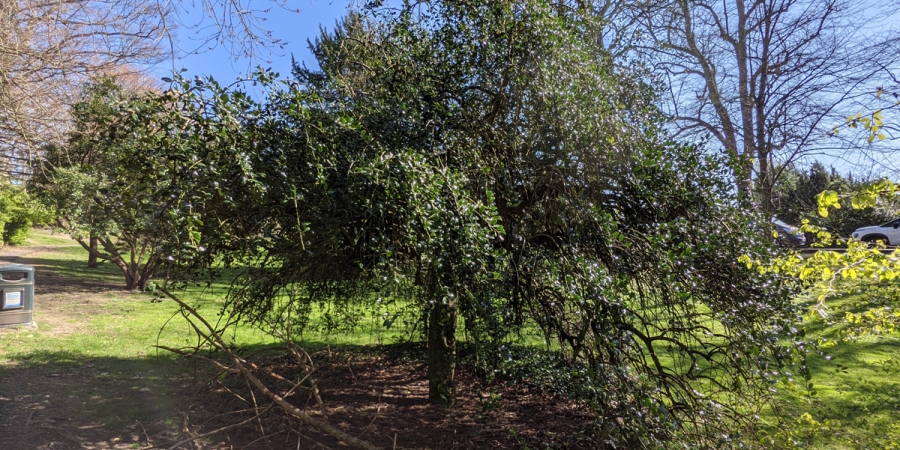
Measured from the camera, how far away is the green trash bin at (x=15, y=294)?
8.38 metres

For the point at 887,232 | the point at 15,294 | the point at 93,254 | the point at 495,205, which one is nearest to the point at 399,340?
the point at 495,205

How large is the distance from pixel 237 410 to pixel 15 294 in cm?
640

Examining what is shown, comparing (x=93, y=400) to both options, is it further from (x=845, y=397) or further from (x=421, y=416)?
(x=845, y=397)

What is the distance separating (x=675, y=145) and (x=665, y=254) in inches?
48.7

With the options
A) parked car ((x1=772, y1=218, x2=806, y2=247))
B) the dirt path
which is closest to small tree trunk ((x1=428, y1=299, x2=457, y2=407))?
the dirt path

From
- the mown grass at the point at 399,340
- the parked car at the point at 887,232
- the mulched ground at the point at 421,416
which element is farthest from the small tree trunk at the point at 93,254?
the parked car at the point at 887,232

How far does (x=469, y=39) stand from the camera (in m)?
4.82

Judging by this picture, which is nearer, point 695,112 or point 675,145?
point 675,145

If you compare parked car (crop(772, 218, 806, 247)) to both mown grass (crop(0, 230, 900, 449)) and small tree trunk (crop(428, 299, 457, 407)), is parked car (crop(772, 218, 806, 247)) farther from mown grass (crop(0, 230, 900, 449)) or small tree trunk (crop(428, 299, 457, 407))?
small tree trunk (crop(428, 299, 457, 407))

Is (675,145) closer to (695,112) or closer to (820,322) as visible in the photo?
(820,322)

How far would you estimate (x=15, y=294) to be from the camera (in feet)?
27.9

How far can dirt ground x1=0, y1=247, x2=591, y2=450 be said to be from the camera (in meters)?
4.80

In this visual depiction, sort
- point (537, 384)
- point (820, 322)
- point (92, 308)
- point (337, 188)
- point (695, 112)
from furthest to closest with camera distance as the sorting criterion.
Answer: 1. point (695, 112)
2. point (92, 308)
3. point (820, 322)
4. point (537, 384)
5. point (337, 188)

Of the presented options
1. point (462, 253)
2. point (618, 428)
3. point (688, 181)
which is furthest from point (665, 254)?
point (462, 253)
